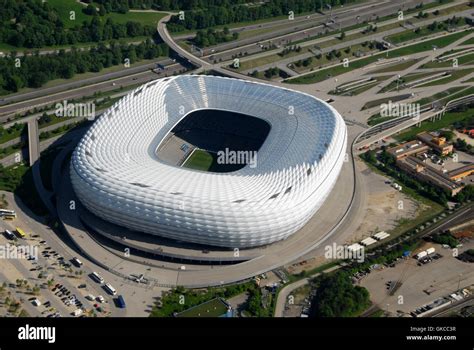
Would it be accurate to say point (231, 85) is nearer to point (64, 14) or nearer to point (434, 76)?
point (434, 76)

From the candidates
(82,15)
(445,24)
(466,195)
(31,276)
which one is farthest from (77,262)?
(445,24)

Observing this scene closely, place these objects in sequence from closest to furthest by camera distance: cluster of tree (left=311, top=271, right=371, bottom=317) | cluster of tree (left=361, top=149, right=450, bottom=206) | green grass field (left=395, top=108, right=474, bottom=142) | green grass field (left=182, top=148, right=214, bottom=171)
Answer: cluster of tree (left=311, top=271, right=371, bottom=317), cluster of tree (left=361, top=149, right=450, bottom=206), green grass field (left=182, top=148, right=214, bottom=171), green grass field (left=395, top=108, right=474, bottom=142)

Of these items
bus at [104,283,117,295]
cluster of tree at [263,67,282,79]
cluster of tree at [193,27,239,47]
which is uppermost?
cluster of tree at [193,27,239,47]

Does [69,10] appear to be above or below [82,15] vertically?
above

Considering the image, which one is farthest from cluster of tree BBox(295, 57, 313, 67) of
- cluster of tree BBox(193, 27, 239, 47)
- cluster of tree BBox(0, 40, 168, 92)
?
cluster of tree BBox(0, 40, 168, 92)

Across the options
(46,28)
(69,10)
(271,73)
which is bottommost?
(271,73)

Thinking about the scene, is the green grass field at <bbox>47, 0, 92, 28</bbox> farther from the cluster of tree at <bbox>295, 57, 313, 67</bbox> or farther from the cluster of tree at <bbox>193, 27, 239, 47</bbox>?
the cluster of tree at <bbox>295, 57, 313, 67</bbox>

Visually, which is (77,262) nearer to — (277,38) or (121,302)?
(121,302)

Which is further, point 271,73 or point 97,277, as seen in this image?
point 271,73

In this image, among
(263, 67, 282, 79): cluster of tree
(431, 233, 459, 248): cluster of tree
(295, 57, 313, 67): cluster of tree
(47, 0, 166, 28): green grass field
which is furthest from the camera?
(47, 0, 166, 28): green grass field
